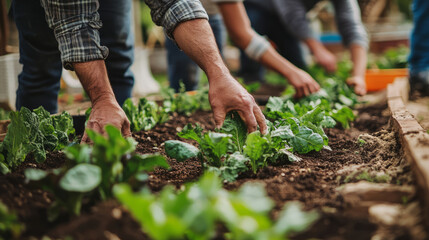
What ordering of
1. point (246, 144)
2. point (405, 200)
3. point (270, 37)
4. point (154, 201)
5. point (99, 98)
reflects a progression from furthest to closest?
point (270, 37) → point (99, 98) → point (246, 144) → point (405, 200) → point (154, 201)

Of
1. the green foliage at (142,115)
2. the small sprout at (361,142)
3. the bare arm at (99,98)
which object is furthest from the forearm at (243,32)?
the bare arm at (99,98)

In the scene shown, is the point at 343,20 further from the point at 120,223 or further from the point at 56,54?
the point at 120,223

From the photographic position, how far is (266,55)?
10.9ft

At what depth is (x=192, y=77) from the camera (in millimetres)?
4121

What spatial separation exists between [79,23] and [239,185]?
3.38ft

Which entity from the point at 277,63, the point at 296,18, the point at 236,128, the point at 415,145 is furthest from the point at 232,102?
the point at 296,18

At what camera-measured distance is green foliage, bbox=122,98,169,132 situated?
259 cm

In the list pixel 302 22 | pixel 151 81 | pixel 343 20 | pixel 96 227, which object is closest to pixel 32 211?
pixel 96 227

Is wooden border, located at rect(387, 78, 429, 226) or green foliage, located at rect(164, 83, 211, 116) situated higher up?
wooden border, located at rect(387, 78, 429, 226)

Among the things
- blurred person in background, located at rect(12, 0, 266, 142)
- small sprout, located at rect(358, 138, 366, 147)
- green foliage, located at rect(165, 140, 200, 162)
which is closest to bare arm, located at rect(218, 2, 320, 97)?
small sprout, located at rect(358, 138, 366, 147)

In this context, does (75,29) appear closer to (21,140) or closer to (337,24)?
(21,140)

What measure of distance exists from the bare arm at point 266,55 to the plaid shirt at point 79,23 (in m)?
1.26

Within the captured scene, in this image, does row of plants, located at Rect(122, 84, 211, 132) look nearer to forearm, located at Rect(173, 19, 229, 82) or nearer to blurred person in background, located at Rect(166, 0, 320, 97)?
blurred person in background, located at Rect(166, 0, 320, 97)

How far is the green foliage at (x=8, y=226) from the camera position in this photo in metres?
A: 1.12
